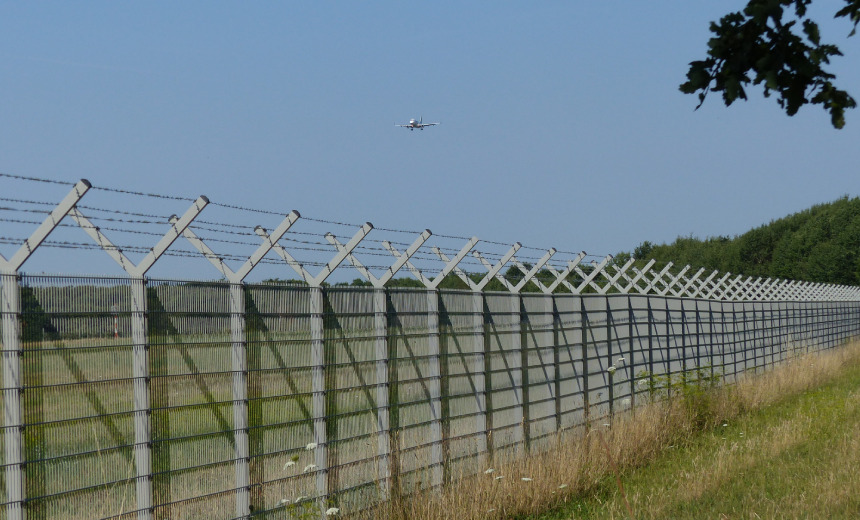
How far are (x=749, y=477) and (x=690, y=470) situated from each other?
0.78 metres

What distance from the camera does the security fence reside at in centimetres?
575

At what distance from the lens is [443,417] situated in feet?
31.1

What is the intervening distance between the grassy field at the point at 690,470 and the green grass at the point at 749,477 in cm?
2

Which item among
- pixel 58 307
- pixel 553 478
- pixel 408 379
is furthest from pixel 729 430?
pixel 58 307

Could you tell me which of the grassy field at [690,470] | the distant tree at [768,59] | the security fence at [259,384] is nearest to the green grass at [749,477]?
the grassy field at [690,470]

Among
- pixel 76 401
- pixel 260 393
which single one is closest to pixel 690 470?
pixel 260 393

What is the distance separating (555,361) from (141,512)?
21.7 feet

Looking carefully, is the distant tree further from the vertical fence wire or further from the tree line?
the tree line

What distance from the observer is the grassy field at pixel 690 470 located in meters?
8.66

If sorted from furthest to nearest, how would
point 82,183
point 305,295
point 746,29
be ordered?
point 305,295 < point 82,183 < point 746,29

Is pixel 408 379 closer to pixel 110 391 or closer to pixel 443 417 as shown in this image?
pixel 443 417

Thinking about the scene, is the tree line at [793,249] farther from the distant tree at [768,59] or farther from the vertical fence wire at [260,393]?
the distant tree at [768,59]

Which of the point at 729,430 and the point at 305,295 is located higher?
the point at 305,295

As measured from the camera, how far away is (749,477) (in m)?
10.3
